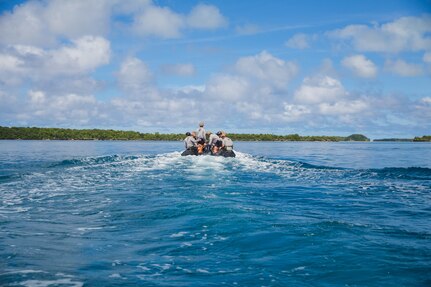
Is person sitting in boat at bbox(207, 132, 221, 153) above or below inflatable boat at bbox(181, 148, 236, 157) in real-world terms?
above

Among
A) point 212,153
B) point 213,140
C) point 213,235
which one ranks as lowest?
point 213,235

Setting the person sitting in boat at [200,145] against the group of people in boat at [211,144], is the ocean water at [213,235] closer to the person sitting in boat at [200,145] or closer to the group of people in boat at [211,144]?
the group of people in boat at [211,144]

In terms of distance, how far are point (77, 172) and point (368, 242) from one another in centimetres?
1903

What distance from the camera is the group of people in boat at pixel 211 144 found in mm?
32562

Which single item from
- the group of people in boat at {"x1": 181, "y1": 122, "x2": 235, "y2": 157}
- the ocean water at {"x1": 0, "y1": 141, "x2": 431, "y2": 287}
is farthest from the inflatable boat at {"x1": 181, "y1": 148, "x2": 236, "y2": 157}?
the ocean water at {"x1": 0, "y1": 141, "x2": 431, "y2": 287}

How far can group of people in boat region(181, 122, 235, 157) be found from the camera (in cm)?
3256

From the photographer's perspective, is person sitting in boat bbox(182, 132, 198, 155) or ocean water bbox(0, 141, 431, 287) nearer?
ocean water bbox(0, 141, 431, 287)

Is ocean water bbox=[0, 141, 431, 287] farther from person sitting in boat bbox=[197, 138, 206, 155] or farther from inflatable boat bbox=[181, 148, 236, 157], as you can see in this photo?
person sitting in boat bbox=[197, 138, 206, 155]

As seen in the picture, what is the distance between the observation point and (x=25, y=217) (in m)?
10.8

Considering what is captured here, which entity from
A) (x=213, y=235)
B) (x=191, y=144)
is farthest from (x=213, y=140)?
(x=213, y=235)

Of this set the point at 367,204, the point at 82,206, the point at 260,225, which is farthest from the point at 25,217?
the point at 367,204

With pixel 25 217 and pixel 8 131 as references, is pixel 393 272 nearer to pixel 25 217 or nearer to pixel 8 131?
pixel 25 217

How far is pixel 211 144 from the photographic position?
33.8m

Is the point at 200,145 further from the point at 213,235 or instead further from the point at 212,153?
the point at 213,235
